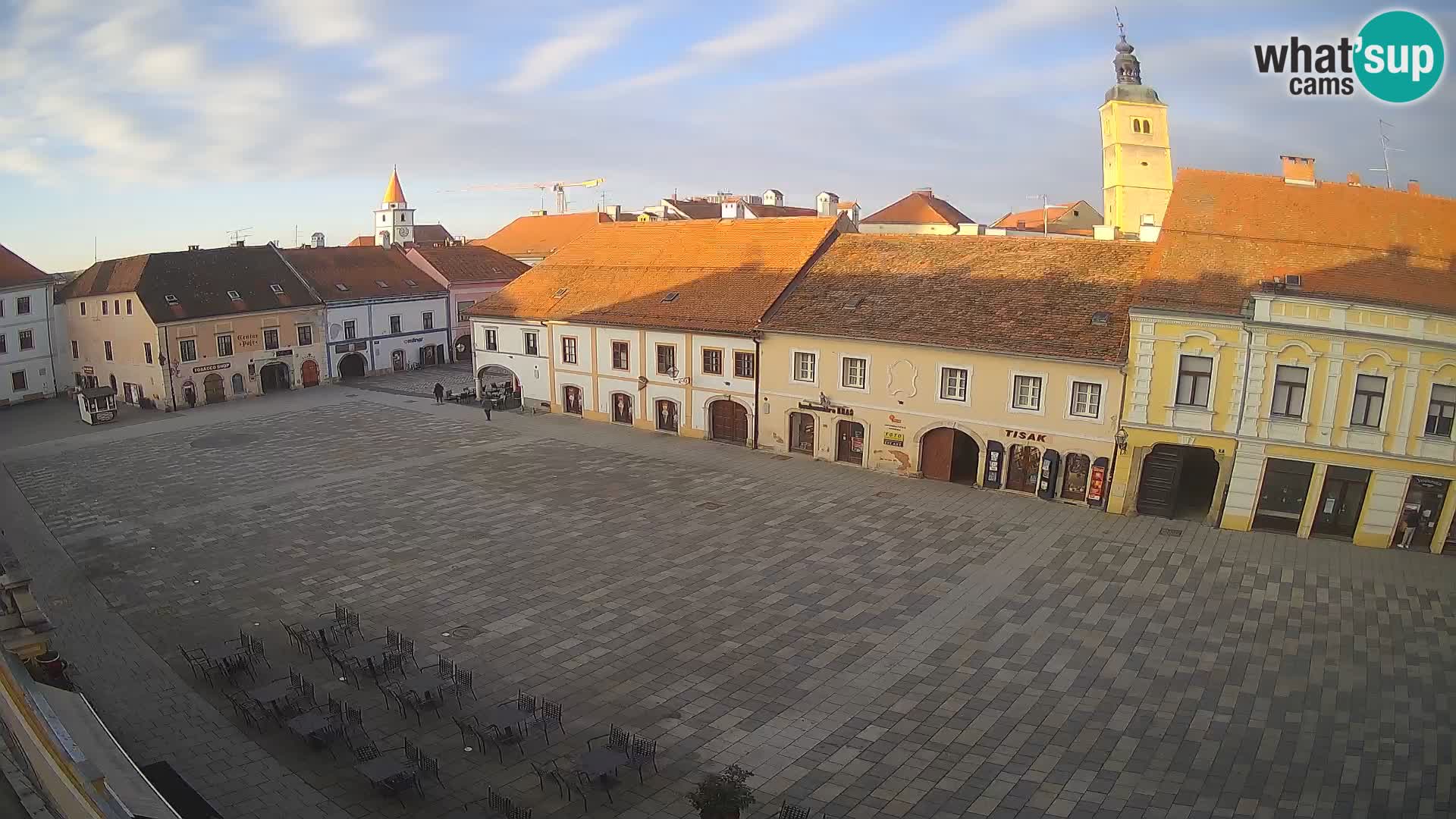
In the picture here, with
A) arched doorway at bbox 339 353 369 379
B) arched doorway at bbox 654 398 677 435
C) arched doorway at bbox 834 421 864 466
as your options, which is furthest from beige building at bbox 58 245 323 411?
arched doorway at bbox 834 421 864 466

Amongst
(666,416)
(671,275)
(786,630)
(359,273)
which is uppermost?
(671,275)

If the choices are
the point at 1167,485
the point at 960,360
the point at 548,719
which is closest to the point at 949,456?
the point at 960,360

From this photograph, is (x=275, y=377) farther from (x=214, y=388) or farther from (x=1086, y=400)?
(x=1086, y=400)

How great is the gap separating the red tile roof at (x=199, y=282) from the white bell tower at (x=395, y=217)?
4919 centimetres

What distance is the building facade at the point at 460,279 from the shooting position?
62.1 m

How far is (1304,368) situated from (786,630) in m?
17.0

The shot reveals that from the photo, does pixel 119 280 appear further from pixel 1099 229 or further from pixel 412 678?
pixel 1099 229

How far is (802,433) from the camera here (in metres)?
36.1

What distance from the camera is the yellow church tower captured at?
2213 inches

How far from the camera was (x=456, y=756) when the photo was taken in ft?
51.7

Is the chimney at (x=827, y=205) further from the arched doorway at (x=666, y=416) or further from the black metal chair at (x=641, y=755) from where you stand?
the black metal chair at (x=641, y=755)

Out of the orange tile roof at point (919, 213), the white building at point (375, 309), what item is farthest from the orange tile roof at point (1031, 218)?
the white building at point (375, 309)

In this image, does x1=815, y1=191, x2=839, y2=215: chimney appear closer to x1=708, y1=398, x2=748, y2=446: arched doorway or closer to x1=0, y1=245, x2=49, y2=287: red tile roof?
x1=708, y1=398, x2=748, y2=446: arched doorway

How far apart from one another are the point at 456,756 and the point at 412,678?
2.34 metres
